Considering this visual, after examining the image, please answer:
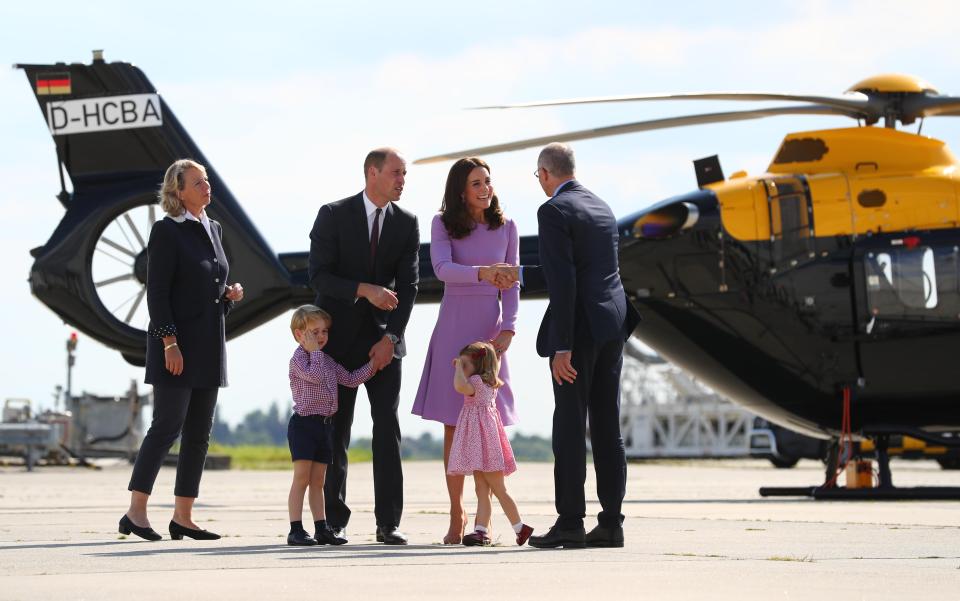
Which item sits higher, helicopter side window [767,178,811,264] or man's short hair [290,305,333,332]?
helicopter side window [767,178,811,264]

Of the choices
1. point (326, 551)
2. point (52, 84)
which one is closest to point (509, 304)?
point (326, 551)

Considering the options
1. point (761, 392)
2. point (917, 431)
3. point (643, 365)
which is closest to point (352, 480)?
point (761, 392)

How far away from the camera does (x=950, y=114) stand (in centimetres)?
1208

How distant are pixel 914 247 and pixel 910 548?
19.4 ft

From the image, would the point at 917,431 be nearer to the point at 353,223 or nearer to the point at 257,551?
the point at 353,223

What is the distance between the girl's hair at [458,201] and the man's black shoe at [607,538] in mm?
1518

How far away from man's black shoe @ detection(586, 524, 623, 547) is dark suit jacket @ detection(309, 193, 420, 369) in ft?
4.22

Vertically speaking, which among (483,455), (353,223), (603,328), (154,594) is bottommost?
(154,594)

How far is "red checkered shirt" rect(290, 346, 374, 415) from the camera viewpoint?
6383 millimetres

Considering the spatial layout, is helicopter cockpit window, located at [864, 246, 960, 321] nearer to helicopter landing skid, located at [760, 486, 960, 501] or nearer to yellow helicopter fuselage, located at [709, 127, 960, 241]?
yellow helicopter fuselage, located at [709, 127, 960, 241]

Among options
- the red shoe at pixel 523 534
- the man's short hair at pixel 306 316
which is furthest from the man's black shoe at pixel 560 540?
the man's short hair at pixel 306 316

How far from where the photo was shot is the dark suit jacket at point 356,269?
657cm

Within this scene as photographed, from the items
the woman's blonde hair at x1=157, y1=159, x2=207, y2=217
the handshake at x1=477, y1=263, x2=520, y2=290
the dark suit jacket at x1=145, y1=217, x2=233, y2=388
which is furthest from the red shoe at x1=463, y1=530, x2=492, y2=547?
the woman's blonde hair at x1=157, y1=159, x2=207, y2=217

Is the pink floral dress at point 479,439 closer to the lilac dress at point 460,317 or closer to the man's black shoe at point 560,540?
the lilac dress at point 460,317
